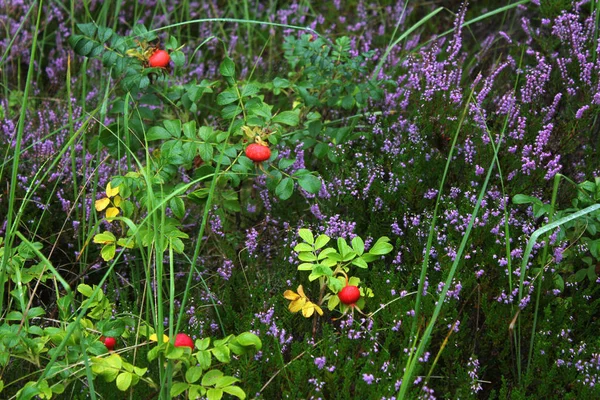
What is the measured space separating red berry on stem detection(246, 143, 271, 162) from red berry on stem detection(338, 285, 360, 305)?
464 millimetres

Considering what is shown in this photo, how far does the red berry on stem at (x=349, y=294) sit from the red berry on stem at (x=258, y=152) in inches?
18.3

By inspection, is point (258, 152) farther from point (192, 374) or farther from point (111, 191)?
point (192, 374)

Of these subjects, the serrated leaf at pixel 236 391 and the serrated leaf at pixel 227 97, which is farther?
the serrated leaf at pixel 227 97

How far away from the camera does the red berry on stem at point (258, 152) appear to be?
2271 mm

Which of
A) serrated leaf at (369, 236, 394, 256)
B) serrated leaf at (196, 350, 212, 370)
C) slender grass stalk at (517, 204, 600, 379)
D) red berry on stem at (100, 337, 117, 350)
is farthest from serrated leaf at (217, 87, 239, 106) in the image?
slender grass stalk at (517, 204, 600, 379)

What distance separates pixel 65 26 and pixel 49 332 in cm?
259

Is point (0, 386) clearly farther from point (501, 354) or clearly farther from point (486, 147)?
point (486, 147)

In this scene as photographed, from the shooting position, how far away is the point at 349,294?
209 cm

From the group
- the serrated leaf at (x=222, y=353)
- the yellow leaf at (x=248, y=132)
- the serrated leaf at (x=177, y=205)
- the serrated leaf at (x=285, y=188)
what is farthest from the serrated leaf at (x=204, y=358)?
the yellow leaf at (x=248, y=132)

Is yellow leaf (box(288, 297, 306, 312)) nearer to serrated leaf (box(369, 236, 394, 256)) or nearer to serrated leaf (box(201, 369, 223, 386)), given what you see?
serrated leaf (box(369, 236, 394, 256))

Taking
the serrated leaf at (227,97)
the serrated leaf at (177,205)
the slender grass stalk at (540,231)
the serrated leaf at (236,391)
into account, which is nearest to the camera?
the serrated leaf at (236,391)

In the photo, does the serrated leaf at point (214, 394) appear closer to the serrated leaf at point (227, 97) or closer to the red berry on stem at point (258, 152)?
the red berry on stem at point (258, 152)

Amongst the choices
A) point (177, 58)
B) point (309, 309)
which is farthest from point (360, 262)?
point (177, 58)

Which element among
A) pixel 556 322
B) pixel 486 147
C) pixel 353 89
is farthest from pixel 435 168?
pixel 556 322
